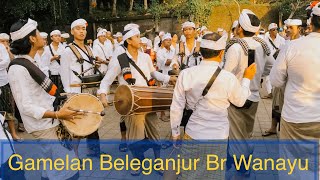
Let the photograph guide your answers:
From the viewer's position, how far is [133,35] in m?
4.35

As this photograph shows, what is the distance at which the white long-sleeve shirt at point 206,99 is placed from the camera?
9.93 feet

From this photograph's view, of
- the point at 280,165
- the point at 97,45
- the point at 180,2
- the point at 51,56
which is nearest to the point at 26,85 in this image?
the point at 280,165

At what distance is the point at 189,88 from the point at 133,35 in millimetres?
1615

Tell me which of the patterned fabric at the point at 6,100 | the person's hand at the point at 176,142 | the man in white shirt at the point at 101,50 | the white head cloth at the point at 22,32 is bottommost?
the patterned fabric at the point at 6,100

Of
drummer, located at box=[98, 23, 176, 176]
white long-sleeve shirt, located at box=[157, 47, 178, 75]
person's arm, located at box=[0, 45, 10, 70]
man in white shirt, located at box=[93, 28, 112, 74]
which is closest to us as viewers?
drummer, located at box=[98, 23, 176, 176]

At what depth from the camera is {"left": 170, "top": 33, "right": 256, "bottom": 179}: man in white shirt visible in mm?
3033

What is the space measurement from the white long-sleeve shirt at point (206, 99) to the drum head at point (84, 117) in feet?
2.63

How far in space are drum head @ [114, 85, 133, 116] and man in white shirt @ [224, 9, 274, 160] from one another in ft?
4.23

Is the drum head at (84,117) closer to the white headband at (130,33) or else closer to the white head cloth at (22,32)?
the white head cloth at (22,32)

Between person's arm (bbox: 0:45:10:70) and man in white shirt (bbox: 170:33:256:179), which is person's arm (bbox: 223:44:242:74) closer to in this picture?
man in white shirt (bbox: 170:33:256:179)

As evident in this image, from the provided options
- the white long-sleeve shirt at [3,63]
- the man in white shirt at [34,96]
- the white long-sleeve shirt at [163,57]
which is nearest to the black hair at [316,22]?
the man in white shirt at [34,96]

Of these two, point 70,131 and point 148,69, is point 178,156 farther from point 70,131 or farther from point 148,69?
point 148,69

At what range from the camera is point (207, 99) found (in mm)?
3053

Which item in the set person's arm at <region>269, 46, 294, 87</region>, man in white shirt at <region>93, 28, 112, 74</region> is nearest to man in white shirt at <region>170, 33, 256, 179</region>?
person's arm at <region>269, 46, 294, 87</region>
